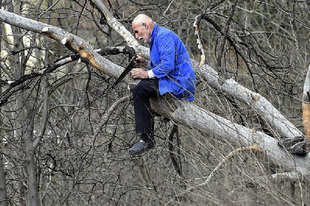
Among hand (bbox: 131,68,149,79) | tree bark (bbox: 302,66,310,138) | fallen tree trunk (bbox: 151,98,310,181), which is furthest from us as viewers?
tree bark (bbox: 302,66,310,138)

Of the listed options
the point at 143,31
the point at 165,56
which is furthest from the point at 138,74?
the point at 143,31

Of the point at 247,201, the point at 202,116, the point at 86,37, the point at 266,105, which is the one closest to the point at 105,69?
the point at 202,116

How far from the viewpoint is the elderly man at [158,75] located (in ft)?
19.7

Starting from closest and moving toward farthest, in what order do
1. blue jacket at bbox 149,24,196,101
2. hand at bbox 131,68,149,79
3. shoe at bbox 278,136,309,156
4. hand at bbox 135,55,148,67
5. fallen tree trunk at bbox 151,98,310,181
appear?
fallen tree trunk at bbox 151,98,310,181
shoe at bbox 278,136,309,156
blue jacket at bbox 149,24,196,101
hand at bbox 131,68,149,79
hand at bbox 135,55,148,67

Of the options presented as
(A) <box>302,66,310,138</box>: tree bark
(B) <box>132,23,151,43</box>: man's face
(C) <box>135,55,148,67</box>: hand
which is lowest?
(A) <box>302,66,310,138</box>: tree bark

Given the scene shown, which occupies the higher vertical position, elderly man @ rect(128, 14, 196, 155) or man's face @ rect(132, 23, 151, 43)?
man's face @ rect(132, 23, 151, 43)

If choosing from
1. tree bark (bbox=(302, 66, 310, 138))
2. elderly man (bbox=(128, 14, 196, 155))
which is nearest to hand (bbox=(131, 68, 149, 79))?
elderly man (bbox=(128, 14, 196, 155))

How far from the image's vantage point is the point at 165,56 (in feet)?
19.7

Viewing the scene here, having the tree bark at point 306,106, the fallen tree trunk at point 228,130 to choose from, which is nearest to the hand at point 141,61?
the fallen tree trunk at point 228,130

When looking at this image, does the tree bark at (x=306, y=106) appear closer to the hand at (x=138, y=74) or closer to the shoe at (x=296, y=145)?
the shoe at (x=296, y=145)

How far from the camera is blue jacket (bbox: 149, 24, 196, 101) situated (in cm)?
600

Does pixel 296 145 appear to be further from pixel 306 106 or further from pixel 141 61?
pixel 141 61

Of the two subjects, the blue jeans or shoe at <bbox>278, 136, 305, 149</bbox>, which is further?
the blue jeans

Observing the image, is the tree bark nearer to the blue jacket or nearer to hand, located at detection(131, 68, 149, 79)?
the blue jacket
